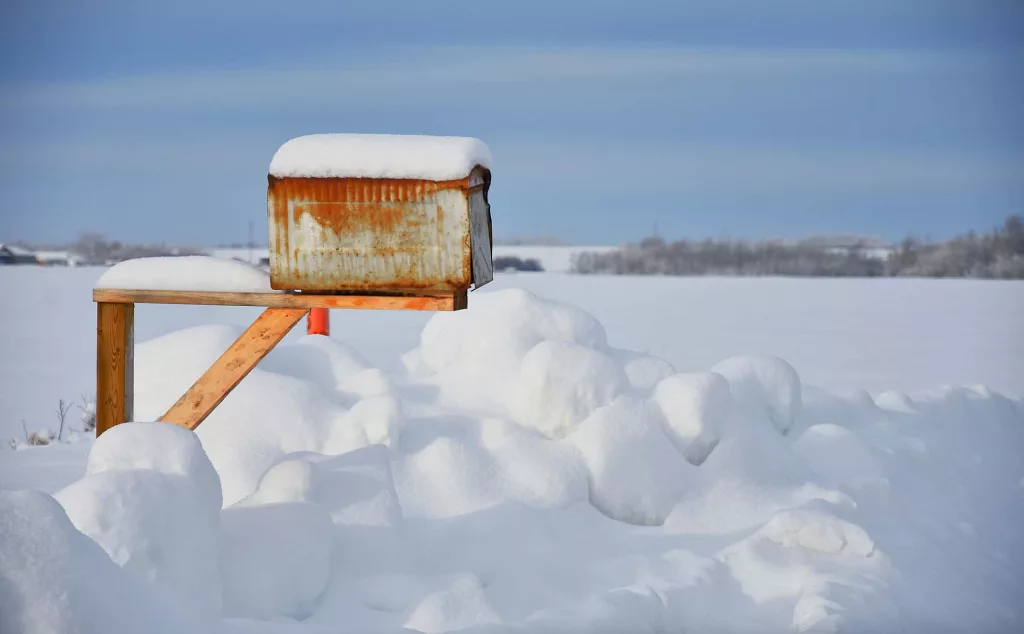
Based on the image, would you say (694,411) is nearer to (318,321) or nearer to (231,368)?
(231,368)

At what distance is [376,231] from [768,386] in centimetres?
370

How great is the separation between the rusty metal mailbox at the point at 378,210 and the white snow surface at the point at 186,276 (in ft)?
1.40

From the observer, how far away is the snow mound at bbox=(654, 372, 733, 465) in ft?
19.3

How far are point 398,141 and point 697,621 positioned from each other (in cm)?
259

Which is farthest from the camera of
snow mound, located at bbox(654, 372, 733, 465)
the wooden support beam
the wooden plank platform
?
snow mound, located at bbox(654, 372, 733, 465)

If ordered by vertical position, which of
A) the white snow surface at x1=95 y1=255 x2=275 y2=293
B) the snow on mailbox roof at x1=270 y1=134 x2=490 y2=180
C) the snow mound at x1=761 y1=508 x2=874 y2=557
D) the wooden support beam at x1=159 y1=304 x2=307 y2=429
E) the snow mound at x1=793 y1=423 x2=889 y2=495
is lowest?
the snow mound at x1=761 y1=508 x2=874 y2=557

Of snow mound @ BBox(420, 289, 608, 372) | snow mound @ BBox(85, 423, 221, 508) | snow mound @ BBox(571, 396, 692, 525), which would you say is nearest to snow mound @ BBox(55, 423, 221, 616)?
snow mound @ BBox(85, 423, 221, 508)

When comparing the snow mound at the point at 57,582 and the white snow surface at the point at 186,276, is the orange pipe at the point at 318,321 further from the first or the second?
the snow mound at the point at 57,582

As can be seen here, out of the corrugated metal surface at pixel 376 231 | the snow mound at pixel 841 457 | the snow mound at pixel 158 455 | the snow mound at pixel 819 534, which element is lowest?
the snow mound at pixel 819 534

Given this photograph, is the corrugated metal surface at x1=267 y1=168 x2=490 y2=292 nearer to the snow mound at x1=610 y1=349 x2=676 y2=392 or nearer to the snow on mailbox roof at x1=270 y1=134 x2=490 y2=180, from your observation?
the snow on mailbox roof at x1=270 y1=134 x2=490 y2=180

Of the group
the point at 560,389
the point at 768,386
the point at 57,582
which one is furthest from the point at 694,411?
the point at 57,582

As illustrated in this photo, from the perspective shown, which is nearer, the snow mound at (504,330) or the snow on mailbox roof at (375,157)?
the snow on mailbox roof at (375,157)

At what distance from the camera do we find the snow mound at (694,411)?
5.88m

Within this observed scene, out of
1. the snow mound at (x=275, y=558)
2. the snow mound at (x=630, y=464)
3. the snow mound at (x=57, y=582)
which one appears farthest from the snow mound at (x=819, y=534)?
the snow mound at (x=57, y=582)
